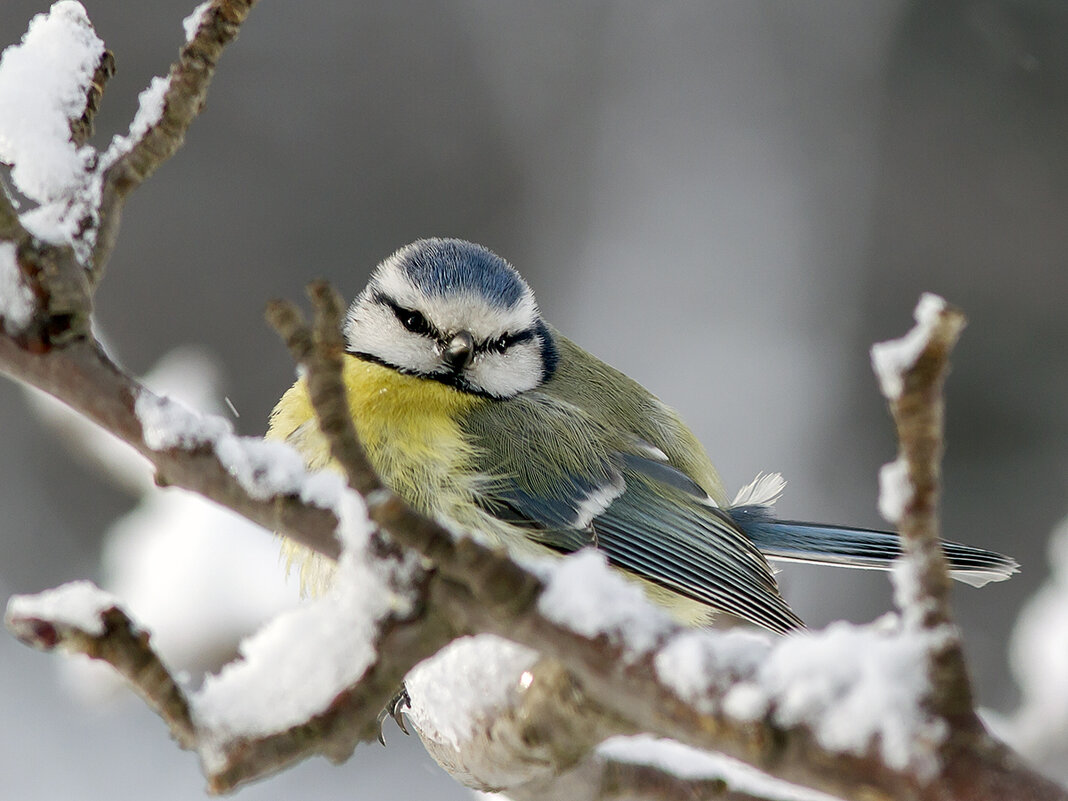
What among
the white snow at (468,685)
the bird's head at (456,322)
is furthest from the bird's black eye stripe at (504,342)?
the white snow at (468,685)

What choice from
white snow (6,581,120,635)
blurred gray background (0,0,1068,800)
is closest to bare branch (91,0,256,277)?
white snow (6,581,120,635)

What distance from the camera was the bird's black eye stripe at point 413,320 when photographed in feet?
6.13

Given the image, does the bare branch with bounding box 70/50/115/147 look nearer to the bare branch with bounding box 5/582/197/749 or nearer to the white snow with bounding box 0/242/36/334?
the white snow with bounding box 0/242/36/334

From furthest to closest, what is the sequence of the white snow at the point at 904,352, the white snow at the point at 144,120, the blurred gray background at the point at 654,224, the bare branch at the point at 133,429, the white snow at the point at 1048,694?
the blurred gray background at the point at 654,224, the white snow at the point at 1048,694, the white snow at the point at 144,120, the bare branch at the point at 133,429, the white snow at the point at 904,352

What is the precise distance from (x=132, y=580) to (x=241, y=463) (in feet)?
5.20

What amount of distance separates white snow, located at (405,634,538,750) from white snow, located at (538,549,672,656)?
0.31 m

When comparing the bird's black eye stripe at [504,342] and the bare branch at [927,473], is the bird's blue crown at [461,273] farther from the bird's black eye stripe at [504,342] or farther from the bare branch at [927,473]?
the bare branch at [927,473]

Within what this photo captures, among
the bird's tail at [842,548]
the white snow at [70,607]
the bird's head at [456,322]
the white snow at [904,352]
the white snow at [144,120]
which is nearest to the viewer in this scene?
the white snow at [904,352]

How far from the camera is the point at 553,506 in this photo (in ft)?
5.65

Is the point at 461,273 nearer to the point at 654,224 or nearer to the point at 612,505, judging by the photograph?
the point at 612,505

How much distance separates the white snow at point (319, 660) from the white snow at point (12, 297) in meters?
0.33

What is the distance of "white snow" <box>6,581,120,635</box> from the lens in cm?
64

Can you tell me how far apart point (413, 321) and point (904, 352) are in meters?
1.42

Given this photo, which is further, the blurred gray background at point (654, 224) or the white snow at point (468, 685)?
the blurred gray background at point (654, 224)
